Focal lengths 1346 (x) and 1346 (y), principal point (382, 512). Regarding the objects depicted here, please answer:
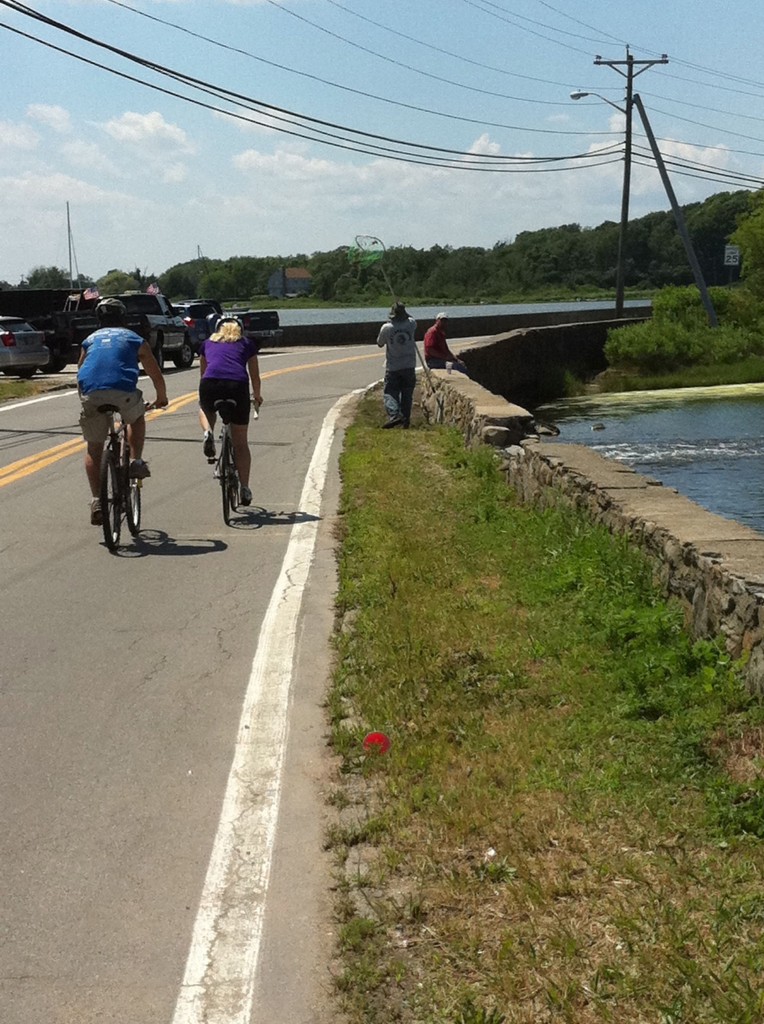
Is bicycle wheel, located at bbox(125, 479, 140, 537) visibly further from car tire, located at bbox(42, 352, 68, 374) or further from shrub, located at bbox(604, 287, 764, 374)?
shrub, located at bbox(604, 287, 764, 374)

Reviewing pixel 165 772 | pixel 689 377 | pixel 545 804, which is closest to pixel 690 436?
pixel 689 377

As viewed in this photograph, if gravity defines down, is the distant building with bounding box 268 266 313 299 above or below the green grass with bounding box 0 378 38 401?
above

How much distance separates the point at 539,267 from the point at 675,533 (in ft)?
326

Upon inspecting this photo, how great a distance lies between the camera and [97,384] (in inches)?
395

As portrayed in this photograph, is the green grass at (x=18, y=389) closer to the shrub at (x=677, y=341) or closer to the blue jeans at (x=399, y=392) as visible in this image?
the blue jeans at (x=399, y=392)

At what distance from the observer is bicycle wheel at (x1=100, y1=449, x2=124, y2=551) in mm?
9742

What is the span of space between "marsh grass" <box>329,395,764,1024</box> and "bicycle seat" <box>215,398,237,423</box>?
3260 millimetres

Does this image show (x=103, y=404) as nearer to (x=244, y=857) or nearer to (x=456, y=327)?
(x=244, y=857)

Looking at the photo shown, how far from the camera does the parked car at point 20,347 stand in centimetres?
3067

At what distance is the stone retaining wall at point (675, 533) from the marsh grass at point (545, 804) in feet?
0.44

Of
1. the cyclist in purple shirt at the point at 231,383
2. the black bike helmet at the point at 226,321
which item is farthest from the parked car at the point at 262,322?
the cyclist in purple shirt at the point at 231,383

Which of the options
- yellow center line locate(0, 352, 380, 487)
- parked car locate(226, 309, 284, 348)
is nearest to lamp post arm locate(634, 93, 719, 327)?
parked car locate(226, 309, 284, 348)

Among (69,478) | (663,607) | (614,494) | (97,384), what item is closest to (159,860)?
(663,607)

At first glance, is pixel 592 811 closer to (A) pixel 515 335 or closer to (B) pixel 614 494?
(B) pixel 614 494
